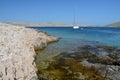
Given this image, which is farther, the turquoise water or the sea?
the turquoise water

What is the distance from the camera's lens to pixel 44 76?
18641mm

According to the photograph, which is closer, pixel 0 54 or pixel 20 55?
pixel 0 54

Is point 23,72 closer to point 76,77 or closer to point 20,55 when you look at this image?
point 20,55

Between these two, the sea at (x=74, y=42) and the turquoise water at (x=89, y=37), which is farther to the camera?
the turquoise water at (x=89, y=37)

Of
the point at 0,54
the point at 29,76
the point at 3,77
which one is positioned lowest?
the point at 29,76

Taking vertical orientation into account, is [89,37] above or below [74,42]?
below

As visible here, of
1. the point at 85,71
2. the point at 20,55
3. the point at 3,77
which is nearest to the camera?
the point at 3,77

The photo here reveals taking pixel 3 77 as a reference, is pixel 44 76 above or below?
below

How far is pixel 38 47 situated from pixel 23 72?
22756mm

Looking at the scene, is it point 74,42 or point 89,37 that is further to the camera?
point 89,37

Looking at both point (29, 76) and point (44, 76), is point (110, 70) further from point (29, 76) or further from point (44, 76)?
point (29, 76)

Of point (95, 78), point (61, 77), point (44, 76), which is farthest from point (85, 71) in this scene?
point (44, 76)

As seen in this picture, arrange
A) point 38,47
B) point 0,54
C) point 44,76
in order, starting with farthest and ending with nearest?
point 38,47 → point 44,76 → point 0,54

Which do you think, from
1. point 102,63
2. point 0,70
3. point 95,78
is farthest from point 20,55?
point 102,63
